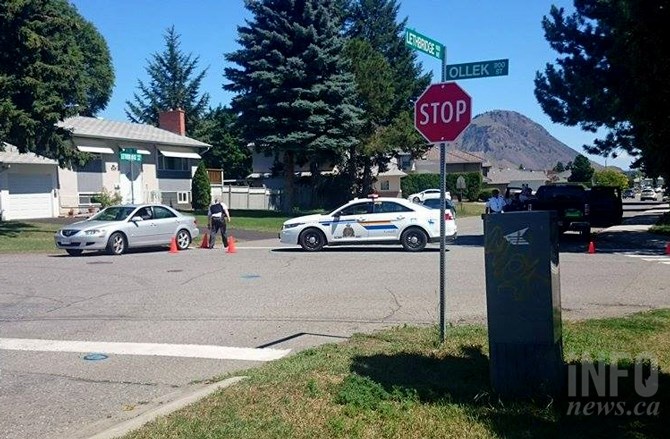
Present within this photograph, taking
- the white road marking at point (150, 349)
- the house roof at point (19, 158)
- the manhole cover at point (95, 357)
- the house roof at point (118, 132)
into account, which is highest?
the house roof at point (118, 132)

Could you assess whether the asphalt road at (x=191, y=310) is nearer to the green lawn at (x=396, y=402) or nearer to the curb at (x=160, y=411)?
the curb at (x=160, y=411)

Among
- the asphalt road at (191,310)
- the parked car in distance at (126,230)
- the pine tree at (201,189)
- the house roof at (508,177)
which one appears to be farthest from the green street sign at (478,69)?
the house roof at (508,177)

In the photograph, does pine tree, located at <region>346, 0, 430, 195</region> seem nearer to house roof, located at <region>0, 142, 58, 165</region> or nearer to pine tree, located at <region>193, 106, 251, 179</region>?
house roof, located at <region>0, 142, 58, 165</region>

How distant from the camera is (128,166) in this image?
41.1 m

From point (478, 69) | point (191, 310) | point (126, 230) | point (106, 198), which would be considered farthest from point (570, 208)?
point (106, 198)

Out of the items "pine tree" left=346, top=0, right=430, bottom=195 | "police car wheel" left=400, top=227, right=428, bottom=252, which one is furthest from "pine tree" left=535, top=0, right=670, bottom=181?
"pine tree" left=346, top=0, right=430, bottom=195

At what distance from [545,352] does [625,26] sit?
302cm

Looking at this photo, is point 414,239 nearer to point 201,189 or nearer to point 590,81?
point 590,81

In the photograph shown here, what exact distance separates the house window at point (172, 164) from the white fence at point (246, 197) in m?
2.72

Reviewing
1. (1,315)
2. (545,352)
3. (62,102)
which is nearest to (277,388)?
(545,352)

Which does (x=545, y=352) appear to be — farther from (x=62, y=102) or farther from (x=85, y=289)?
(x=62, y=102)

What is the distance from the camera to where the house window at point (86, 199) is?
38.2 meters

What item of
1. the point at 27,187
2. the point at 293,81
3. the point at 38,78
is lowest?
the point at 27,187

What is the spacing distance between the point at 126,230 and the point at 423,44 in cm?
1516
